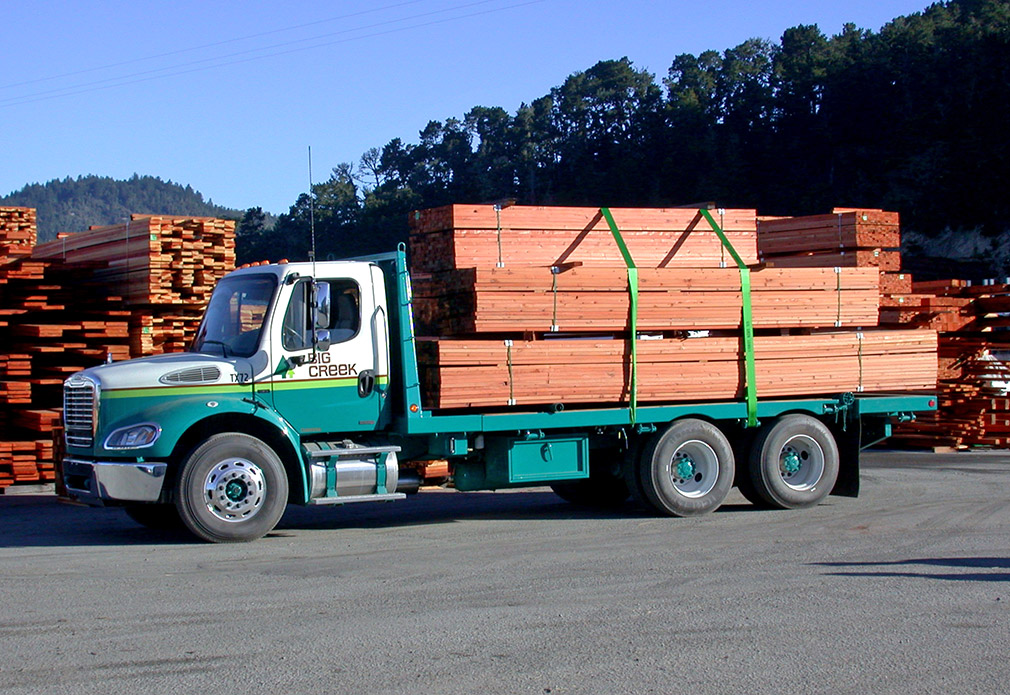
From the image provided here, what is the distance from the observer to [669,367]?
12633mm

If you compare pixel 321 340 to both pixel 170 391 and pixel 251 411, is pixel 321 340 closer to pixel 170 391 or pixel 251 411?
pixel 251 411

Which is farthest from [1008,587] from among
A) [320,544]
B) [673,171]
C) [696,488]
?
[673,171]

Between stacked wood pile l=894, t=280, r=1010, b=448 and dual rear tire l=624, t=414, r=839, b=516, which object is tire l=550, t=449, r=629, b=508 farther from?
stacked wood pile l=894, t=280, r=1010, b=448

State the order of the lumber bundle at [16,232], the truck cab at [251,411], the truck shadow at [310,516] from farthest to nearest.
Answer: the lumber bundle at [16,232] < the truck shadow at [310,516] < the truck cab at [251,411]

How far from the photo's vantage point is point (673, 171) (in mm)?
76688

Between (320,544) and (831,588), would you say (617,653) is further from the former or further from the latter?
(320,544)

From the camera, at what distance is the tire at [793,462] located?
13.1m

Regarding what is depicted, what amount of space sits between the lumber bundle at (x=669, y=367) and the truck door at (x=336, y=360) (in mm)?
567

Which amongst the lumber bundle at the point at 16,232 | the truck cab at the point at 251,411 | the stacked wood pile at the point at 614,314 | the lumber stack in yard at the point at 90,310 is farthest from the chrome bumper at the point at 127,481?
the lumber bundle at the point at 16,232

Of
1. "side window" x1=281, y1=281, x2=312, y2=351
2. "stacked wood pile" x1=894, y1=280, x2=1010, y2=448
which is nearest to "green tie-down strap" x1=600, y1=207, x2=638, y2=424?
"side window" x1=281, y1=281, x2=312, y2=351

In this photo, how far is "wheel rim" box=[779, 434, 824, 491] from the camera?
13359 mm

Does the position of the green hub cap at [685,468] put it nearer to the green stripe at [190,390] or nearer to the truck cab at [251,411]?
the truck cab at [251,411]

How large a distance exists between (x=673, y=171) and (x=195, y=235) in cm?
6172

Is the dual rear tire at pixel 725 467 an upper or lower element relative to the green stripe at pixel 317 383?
lower
